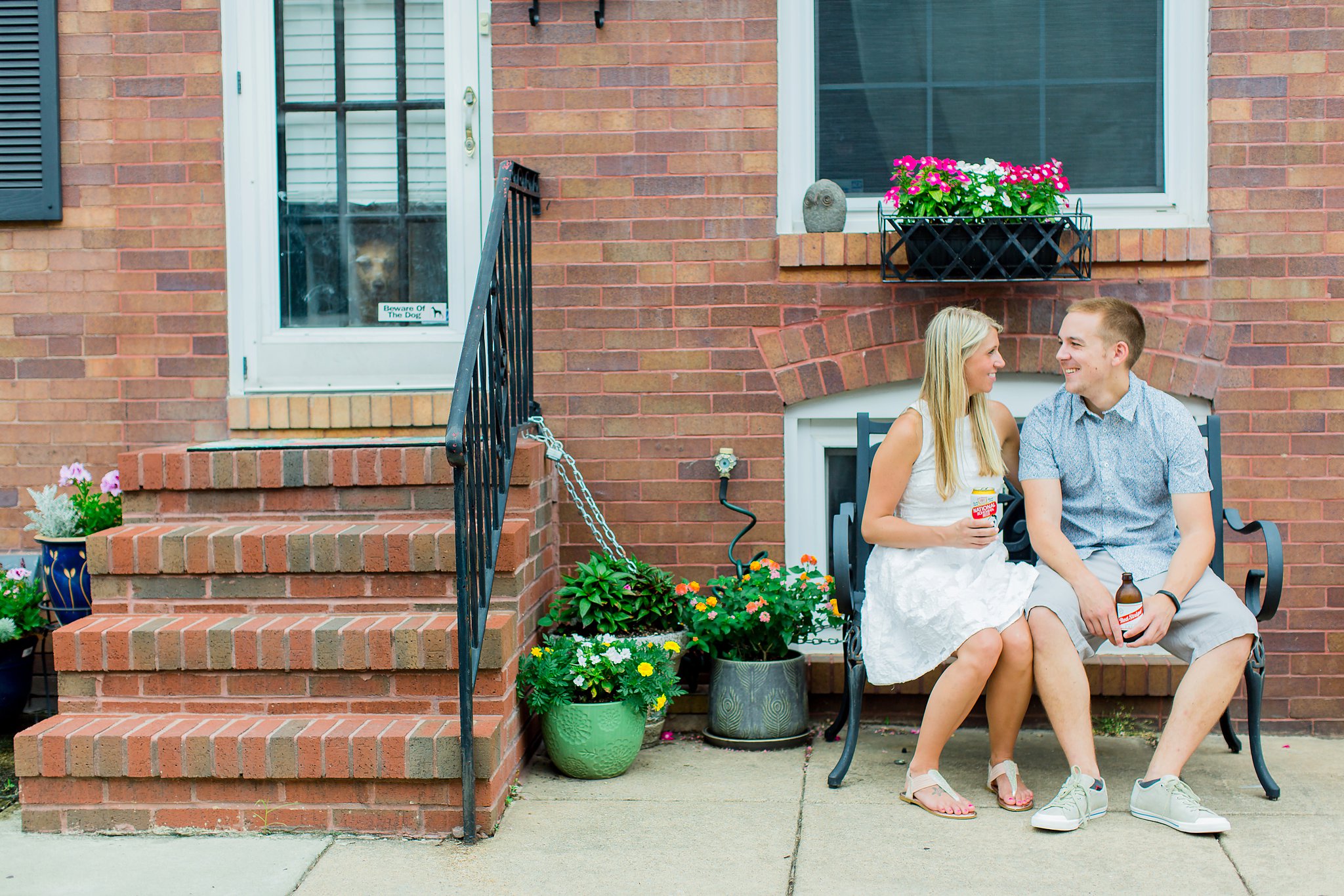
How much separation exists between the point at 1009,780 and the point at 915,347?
1.49m

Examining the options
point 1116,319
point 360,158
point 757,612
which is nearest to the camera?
point 1116,319

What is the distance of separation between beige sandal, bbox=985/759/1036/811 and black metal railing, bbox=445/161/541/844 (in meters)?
1.42

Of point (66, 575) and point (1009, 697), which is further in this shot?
point (66, 575)

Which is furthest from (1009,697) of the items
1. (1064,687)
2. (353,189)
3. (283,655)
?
(353,189)

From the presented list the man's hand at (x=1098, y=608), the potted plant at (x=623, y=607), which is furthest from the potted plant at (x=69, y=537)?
the man's hand at (x=1098, y=608)

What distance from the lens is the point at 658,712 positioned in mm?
3869

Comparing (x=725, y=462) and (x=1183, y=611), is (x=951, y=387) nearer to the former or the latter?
(x=1183, y=611)

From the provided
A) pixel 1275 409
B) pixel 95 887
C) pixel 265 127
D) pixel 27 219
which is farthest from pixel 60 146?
pixel 1275 409

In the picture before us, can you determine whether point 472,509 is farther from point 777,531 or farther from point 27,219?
point 27,219

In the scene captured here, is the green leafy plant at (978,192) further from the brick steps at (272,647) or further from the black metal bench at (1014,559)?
the brick steps at (272,647)

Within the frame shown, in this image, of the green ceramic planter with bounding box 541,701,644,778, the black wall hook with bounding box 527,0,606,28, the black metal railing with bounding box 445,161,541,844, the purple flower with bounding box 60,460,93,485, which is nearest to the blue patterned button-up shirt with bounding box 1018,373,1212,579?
the green ceramic planter with bounding box 541,701,644,778

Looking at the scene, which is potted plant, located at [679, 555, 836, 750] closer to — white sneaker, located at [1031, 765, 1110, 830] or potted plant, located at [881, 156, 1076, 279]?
white sneaker, located at [1031, 765, 1110, 830]

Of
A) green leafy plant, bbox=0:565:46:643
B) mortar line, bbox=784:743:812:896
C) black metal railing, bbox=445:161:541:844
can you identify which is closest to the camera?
mortar line, bbox=784:743:812:896

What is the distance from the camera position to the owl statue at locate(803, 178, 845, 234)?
4.05 metres
